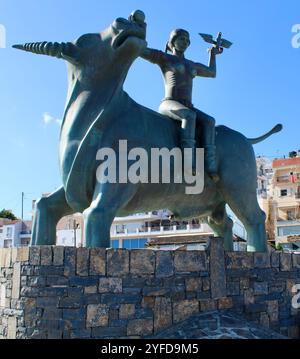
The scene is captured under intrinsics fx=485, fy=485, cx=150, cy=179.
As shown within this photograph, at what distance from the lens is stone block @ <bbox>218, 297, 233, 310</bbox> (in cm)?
575

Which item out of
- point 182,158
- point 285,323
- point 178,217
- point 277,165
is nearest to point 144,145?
point 182,158

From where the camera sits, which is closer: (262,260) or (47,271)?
(47,271)

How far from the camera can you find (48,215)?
587cm

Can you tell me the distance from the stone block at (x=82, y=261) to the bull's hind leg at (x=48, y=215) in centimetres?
117

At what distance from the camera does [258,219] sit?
22.0 feet

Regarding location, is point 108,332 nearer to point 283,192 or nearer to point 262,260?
point 262,260

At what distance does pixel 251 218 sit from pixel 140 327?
243 centimetres

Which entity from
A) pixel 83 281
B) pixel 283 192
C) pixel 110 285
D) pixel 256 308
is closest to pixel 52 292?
pixel 83 281

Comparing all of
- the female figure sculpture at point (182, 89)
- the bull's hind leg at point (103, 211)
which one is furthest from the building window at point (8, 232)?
the bull's hind leg at point (103, 211)

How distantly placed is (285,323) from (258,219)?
56.9 inches

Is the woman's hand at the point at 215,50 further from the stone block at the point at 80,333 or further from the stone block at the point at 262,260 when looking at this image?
the stone block at the point at 80,333

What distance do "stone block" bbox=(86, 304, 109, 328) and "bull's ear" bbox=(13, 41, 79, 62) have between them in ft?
9.03

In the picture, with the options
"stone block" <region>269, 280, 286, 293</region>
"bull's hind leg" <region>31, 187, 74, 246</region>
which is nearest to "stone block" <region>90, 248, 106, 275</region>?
"bull's hind leg" <region>31, 187, 74, 246</region>

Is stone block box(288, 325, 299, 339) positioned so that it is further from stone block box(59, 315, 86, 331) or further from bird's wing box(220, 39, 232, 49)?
bird's wing box(220, 39, 232, 49)
